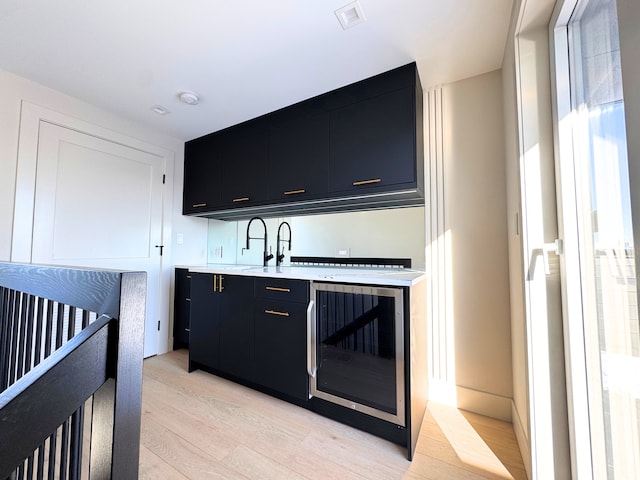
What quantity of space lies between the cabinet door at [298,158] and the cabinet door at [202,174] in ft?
2.36

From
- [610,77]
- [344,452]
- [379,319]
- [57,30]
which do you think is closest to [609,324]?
[610,77]

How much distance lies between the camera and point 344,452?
1.42 m

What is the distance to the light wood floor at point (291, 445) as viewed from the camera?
4.26 ft

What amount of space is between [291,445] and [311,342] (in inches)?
20.9

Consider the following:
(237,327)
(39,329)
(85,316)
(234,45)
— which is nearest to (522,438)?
(237,327)

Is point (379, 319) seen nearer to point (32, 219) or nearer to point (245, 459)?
point (245, 459)

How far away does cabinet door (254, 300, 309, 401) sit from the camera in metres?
1.76

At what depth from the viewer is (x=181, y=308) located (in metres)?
2.82

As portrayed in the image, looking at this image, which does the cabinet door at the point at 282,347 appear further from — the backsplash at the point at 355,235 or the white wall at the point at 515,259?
the white wall at the point at 515,259

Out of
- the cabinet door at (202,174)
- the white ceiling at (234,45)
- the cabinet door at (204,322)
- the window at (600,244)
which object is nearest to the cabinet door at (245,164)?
the cabinet door at (202,174)

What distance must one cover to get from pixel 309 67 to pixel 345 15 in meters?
0.44

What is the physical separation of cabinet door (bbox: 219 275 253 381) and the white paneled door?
0.88 meters

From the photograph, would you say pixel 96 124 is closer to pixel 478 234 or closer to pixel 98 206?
pixel 98 206

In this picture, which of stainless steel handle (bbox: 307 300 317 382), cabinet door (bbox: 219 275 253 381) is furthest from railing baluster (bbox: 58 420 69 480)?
cabinet door (bbox: 219 275 253 381)
